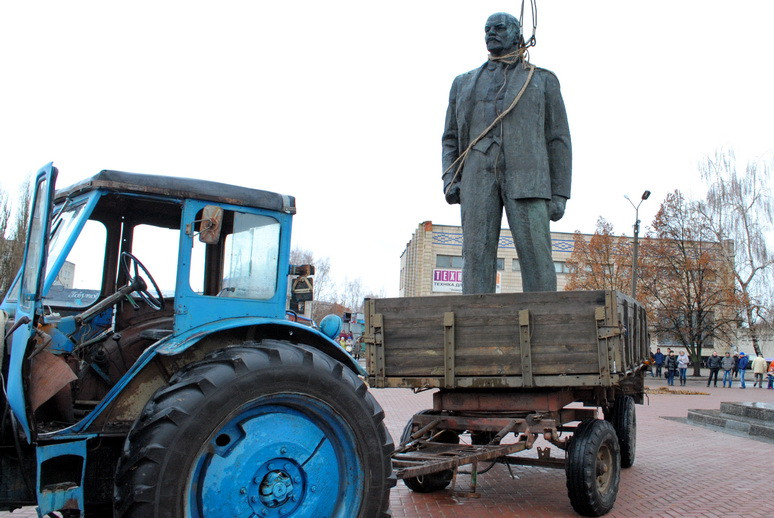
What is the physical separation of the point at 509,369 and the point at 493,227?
166 cm

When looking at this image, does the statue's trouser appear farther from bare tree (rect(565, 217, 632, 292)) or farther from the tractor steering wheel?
bare tree (rect(565, 217, 632, 292))

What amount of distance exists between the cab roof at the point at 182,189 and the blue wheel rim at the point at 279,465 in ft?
3.79

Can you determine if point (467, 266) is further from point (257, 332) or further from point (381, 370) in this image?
point (257, 332)

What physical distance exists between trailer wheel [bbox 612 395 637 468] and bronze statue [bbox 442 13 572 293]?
6.67 feet

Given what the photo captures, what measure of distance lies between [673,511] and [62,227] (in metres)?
5.37

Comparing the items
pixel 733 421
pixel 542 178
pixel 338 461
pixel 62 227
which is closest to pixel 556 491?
pixel 542 178

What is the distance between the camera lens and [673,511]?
5801 mm

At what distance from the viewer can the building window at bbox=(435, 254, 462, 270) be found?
4681cm

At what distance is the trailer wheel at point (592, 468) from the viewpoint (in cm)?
526

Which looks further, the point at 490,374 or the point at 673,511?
the point at 673,511

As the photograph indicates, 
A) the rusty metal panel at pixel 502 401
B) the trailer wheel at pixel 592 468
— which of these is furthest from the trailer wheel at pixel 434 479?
the trailer wheel at pixel 592 468

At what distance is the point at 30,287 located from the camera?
346 centimetres

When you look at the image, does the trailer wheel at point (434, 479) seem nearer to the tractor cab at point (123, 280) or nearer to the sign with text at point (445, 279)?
the tractor cab at point (123, 280)

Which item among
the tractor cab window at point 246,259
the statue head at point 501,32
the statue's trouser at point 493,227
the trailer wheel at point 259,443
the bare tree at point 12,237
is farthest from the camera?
the bare tree at point 12,237
